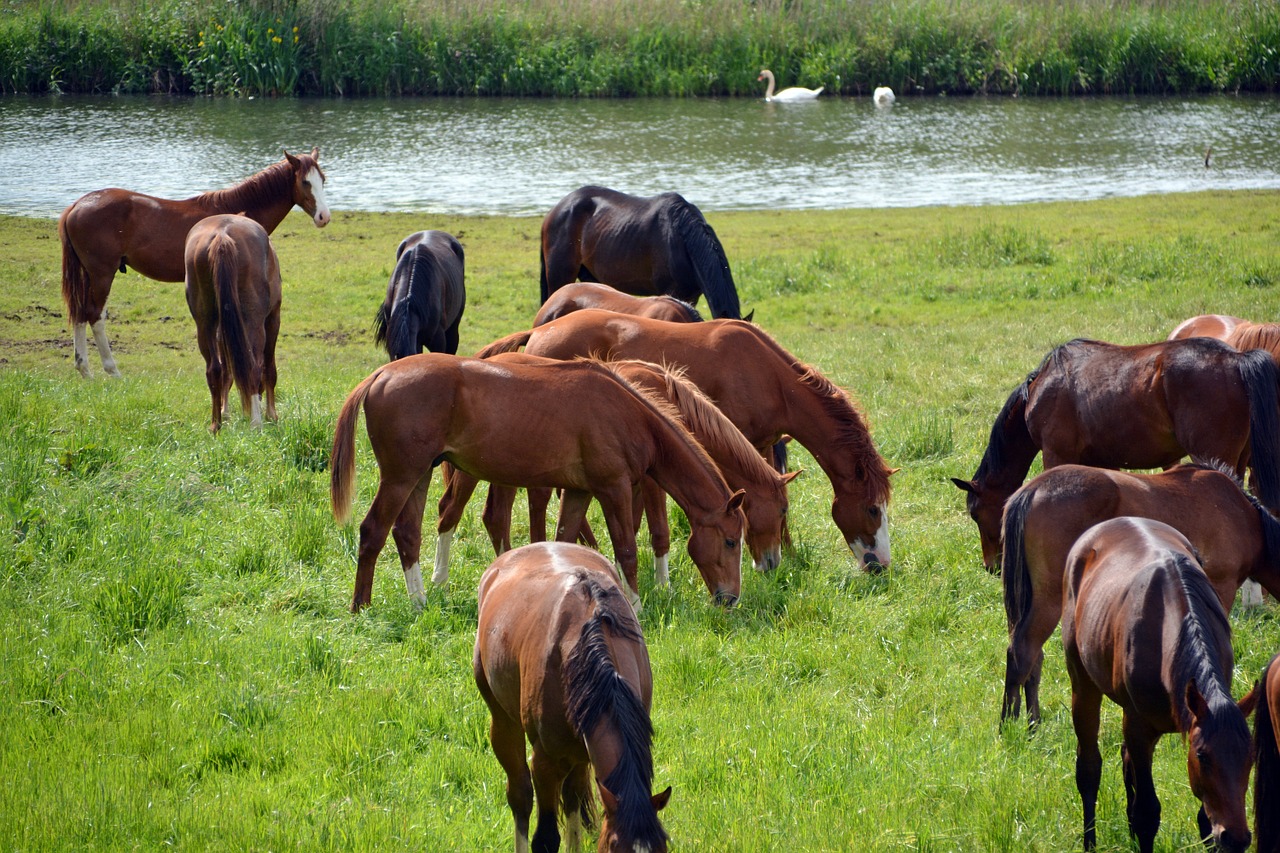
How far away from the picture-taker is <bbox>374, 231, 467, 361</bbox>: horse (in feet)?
30.0

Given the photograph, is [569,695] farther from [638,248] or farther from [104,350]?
[104,350]

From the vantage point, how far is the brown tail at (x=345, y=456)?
19.0ft

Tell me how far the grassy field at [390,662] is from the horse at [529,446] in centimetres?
37

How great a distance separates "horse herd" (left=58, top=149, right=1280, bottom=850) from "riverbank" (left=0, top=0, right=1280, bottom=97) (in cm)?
1814

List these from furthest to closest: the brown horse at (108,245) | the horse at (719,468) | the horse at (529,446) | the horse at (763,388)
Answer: the brown horse at (108,245), the horse at (763,388), the horse at (719,468), the horse at (529,446)

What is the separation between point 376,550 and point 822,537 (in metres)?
2.87

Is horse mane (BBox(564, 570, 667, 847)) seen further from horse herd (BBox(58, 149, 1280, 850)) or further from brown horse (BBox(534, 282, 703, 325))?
brown horse (BBox(534, 282, 703, 325))

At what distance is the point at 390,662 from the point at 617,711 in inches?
90.6

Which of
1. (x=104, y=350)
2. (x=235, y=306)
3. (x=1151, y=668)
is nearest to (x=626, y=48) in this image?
(x=104, y=350)

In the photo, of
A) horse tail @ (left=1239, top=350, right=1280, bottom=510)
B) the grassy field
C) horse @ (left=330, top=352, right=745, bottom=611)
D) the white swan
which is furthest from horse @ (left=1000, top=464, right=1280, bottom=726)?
the white swan

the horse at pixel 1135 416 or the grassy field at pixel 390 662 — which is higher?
the horse at pixel 1135 416

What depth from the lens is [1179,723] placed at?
3355 millimetres

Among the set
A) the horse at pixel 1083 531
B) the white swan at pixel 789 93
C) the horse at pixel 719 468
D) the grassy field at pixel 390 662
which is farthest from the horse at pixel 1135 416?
the white swan at pixel 789 93

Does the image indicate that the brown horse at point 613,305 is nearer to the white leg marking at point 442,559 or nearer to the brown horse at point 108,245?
the white leg marking at point 442,559
